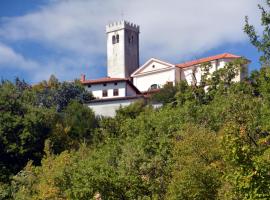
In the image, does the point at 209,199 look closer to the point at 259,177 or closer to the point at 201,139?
the point at 201,139

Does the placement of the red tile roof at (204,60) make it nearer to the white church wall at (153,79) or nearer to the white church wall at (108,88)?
the white church wall at (153,79)

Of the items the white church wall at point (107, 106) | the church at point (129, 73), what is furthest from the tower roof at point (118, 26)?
the white church wall at point (107, 106)

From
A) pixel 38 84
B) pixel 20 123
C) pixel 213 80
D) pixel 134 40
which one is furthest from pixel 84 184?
pixel 134 40

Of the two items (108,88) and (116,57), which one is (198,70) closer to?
(108,88)

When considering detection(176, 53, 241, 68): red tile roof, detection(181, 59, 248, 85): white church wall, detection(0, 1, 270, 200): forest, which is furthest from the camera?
detection(176, 53, 241, 68): red tile roof

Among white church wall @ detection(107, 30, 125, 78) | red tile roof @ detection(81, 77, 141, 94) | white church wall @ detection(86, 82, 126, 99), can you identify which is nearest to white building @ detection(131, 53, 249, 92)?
red tile roof @ detection(81, 77, 141, 94)

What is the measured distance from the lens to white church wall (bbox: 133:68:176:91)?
82.2 meters

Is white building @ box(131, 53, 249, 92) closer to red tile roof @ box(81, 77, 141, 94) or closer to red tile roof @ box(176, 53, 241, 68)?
red tile roof @ box(176, 53, 241, 68)

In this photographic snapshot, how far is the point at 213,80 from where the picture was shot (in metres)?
61.0

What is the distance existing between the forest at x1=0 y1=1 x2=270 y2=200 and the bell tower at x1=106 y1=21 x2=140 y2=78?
19.8 m

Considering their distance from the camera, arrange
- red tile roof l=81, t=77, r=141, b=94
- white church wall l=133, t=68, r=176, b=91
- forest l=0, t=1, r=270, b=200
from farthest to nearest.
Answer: white church wall l=133, t=68, r=176, b=91
red tile roof l=81, t=77, r=141, b=94
forest l=0, t=1, r=270, b=200

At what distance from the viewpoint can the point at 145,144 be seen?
3628 centimetres

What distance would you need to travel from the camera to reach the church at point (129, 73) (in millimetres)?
72062

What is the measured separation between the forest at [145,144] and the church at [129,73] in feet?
13.7
